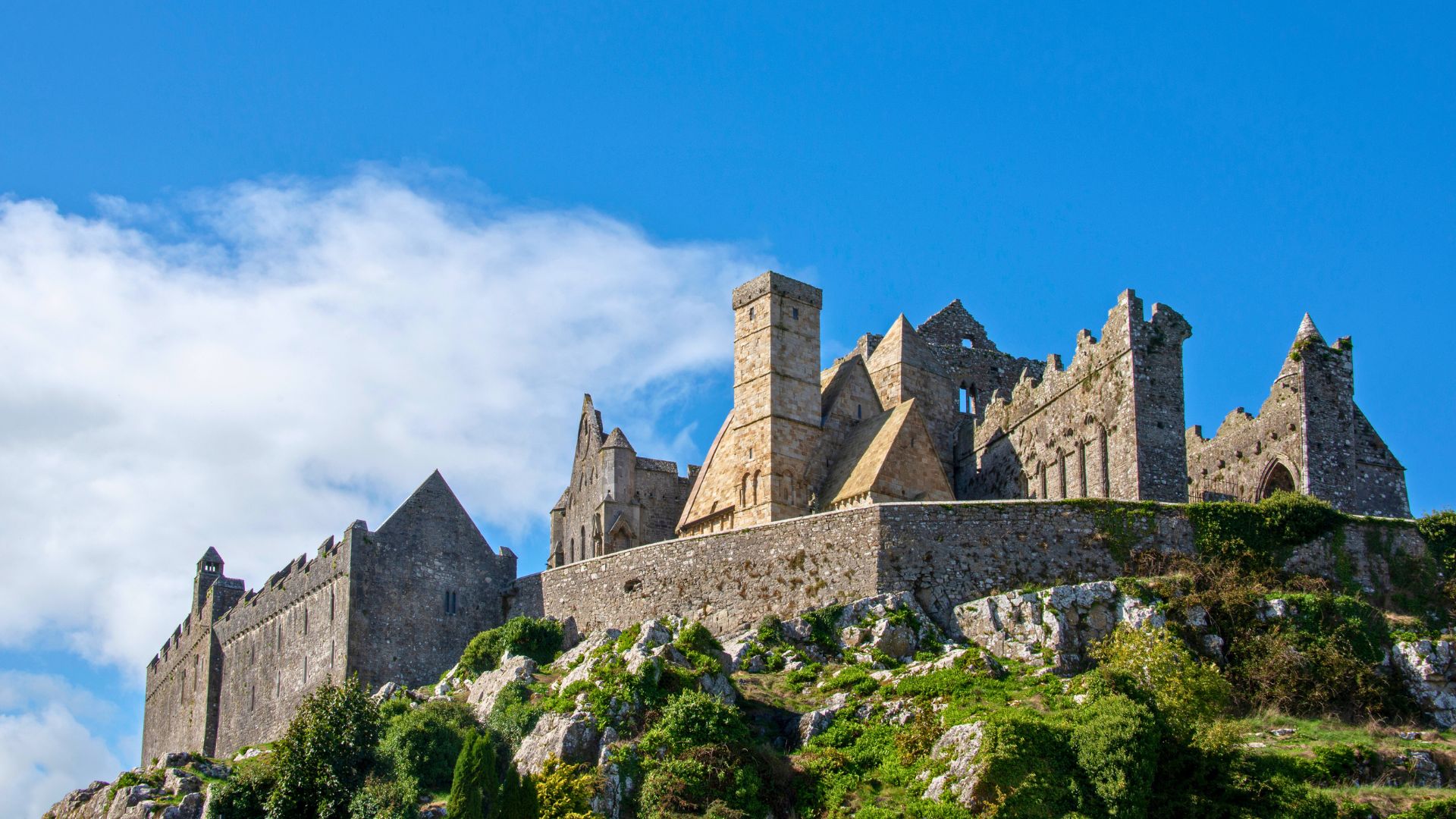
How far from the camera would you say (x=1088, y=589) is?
4716 centimetres

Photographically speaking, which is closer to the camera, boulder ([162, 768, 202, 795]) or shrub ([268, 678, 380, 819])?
shrub ([268, 678, 380, 819])

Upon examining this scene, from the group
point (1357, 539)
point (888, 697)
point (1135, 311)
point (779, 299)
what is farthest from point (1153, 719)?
point (779, 299)

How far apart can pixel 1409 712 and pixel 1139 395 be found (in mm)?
13474

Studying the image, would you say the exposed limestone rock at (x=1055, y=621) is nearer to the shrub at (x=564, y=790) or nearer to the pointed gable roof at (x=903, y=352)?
the shrub at (x=564, y=790)

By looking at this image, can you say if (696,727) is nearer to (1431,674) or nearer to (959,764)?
(959,764)

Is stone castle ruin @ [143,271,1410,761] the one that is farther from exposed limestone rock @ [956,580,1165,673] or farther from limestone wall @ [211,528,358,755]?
exposed limestone rock @ [956,580,1165,673]

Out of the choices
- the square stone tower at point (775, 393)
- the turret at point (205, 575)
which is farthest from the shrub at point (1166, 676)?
the turret at point (205, 575)

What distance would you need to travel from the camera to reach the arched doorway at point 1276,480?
55.7 metres

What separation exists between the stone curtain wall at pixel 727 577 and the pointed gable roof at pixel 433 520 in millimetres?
3399

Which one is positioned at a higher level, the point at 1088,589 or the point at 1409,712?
the point at 1088,589

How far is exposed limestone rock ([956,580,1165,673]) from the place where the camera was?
151 ft

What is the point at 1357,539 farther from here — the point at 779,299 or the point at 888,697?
the point at 779,299

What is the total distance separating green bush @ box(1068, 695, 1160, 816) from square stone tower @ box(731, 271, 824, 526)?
772 inches

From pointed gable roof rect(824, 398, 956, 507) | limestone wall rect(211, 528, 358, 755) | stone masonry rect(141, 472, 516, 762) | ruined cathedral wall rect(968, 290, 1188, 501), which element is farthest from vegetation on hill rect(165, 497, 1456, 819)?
pointed gable roof rect(824, 398, 956, 507)
